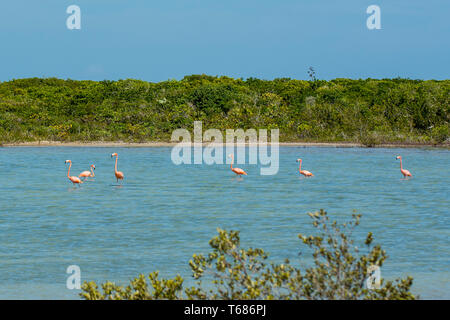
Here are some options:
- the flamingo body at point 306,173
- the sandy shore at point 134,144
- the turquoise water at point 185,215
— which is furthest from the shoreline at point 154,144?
the flamingo body at point 306,173

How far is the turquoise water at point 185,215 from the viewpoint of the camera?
11.8m

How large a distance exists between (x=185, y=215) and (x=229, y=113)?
40.7 meters

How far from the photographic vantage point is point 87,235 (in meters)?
15.2

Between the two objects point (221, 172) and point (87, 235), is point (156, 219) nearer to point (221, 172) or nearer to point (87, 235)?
point (87, 235)

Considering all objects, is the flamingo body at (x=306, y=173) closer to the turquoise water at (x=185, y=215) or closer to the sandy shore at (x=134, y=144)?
the turquoise water at (x=185, y=215)

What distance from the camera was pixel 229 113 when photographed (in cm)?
5862

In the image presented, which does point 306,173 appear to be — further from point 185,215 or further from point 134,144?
point 134,144

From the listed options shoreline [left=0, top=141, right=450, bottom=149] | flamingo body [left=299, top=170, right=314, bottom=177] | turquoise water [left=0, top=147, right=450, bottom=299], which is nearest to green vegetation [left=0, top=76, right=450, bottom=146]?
shoreline [left=0, top=141, right=450, bottom=149]

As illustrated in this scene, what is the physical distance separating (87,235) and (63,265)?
123 inches

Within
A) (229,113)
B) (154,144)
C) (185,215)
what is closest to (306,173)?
(185,215)

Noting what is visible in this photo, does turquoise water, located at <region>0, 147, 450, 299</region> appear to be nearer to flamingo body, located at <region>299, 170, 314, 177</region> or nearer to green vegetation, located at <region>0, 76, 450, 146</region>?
flamingo body, located at <region>299, 170, 314, 177</region>

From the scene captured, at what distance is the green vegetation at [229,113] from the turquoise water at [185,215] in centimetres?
1941

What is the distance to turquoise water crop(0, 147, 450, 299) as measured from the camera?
11812mm

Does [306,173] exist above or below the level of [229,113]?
below
